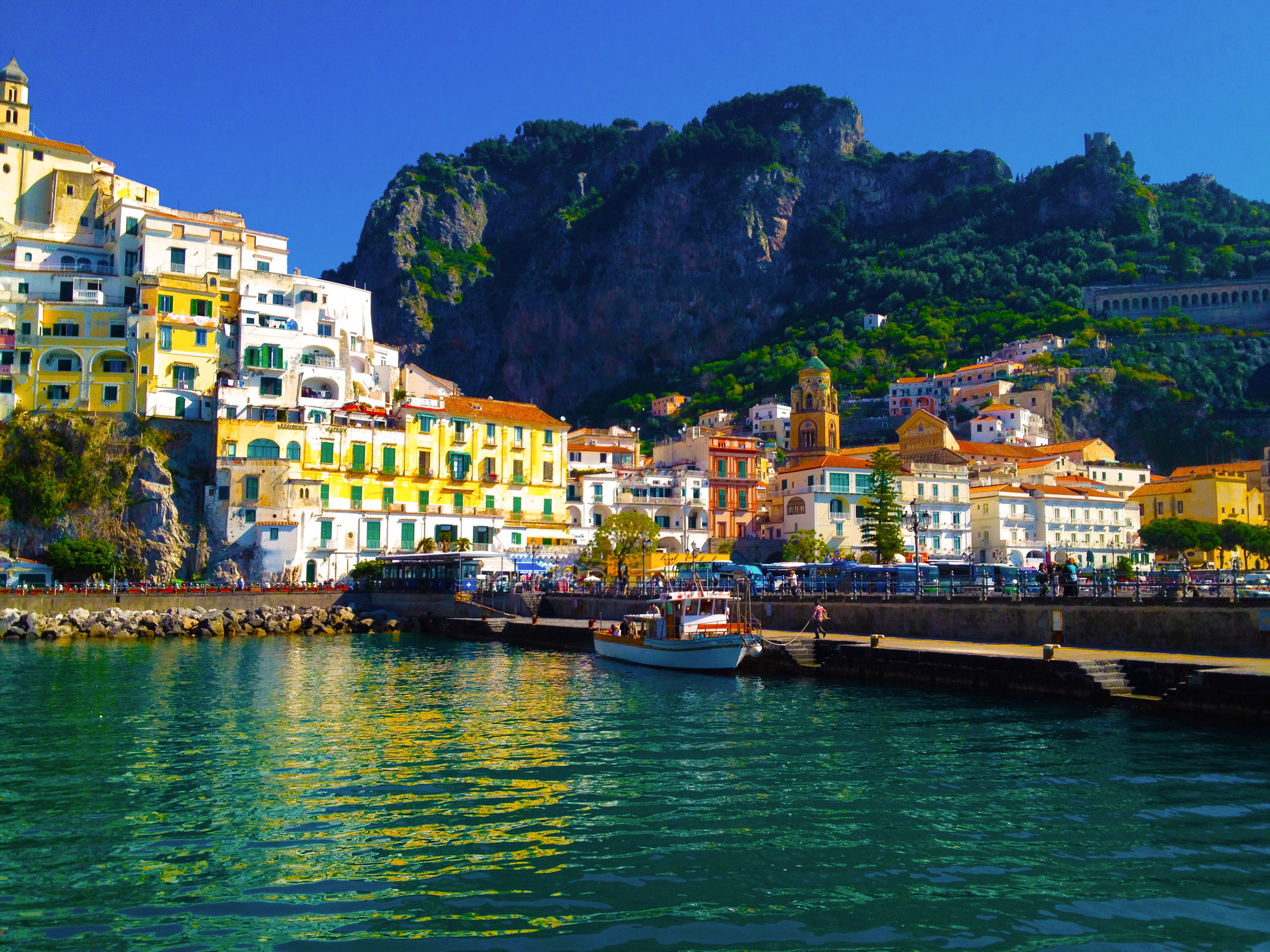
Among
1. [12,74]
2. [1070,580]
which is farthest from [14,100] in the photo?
[1070,580]

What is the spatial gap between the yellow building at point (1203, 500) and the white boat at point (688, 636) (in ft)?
196

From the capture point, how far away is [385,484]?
62.0 meters

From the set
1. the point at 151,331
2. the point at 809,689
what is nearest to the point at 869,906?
the point at 809,689

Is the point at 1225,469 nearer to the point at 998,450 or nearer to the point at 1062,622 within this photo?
the point at 998,450

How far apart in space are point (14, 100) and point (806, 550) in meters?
65.9

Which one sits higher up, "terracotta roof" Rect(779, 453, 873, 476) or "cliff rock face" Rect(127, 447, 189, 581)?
"terracotta roof" Rect(779, 453, 873, 476)

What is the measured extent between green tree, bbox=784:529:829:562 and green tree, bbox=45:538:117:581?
4140 cm

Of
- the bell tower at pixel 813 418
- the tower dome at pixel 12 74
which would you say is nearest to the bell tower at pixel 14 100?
the tower dome at pixel 12 74

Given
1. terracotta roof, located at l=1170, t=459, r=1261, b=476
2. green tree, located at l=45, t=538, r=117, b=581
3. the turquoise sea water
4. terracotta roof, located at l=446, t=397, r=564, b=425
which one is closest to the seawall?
the turquoise sea water

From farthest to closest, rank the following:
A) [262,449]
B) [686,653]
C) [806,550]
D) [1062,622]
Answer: [806,550]
[262,449]
[686,653]
[1062,622]

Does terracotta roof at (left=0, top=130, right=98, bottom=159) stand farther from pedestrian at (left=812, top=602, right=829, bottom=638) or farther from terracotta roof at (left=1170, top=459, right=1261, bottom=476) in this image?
terracotta roof at (left=1170, top=459, right=1261, bottom=476)

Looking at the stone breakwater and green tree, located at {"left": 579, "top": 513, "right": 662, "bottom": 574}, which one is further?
green tree, located at {"left": 579, "top": 513, "right": 662, "bottom": 574}

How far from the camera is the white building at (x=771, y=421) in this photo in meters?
124

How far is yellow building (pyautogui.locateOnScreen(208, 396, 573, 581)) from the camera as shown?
5697 centimetres
